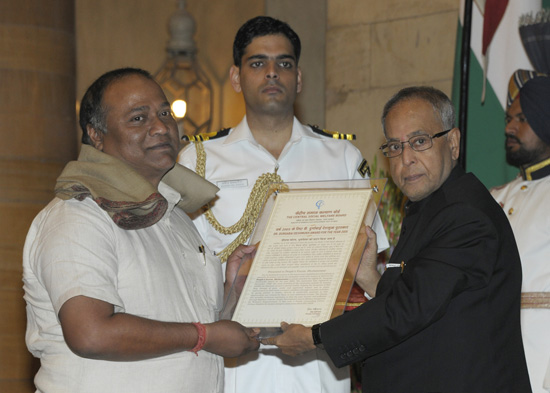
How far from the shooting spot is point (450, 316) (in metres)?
2.80

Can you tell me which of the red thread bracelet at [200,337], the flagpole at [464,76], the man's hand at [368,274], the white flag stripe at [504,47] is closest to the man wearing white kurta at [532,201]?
the white flag stripe at [504,47]

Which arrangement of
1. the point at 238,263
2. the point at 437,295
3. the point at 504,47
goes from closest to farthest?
the point at 437,295 → the point at 238,263 → the point at 504,47

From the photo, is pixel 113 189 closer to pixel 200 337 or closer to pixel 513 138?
pixel 200 337

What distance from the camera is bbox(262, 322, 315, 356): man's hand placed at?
3029 millimetres

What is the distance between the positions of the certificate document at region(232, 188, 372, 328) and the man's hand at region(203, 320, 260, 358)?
0.16m

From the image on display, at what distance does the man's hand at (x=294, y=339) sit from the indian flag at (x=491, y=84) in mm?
2411

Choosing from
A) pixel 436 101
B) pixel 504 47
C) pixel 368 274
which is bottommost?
pixel 368 274

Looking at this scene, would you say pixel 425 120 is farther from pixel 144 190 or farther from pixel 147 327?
pixel 147 327

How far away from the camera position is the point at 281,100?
3.87 m

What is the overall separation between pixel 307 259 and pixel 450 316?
592 millimetres

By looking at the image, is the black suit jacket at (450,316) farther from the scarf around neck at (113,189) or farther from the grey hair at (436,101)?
the scarf around neck at (113,189)

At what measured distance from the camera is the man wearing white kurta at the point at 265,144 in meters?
3.86

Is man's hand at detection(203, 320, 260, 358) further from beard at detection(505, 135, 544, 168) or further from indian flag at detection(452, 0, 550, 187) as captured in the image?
indian flag at detection(452, 0, 550, 187)

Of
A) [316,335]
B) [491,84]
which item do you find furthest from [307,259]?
[491,84]
